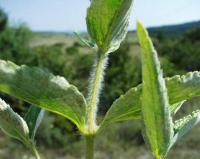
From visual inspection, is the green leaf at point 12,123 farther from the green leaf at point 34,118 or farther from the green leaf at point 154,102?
the green leaf at point 154,102

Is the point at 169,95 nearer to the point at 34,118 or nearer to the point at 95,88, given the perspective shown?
the point at 95,88

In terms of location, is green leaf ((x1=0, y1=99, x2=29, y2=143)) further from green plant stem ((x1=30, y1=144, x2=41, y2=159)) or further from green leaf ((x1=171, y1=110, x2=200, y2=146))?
green leaf ((x1=171, y1=110, x2=200, y2=146))

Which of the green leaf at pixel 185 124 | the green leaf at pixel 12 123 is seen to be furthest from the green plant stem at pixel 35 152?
the green leaf at pixel 185 124

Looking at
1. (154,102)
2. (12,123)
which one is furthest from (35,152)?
(154,102)

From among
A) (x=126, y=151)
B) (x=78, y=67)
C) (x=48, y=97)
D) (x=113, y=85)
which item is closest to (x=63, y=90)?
(x=48, y=97)

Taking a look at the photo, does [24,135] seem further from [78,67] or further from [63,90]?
[78,67]
